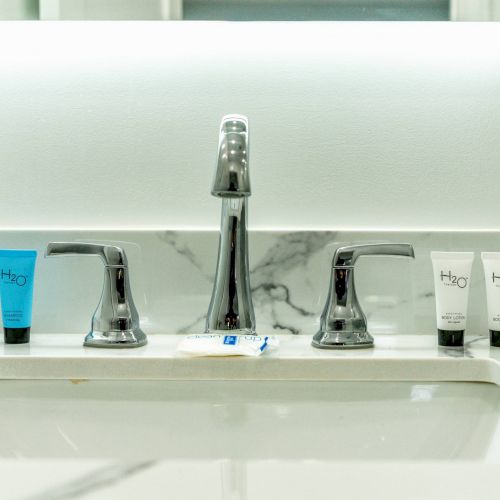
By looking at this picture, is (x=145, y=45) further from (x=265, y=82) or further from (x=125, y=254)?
(x=125, y=254)

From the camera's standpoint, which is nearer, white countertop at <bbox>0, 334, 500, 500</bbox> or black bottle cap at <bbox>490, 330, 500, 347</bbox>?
white countertop at <bbox>0, 334, 500, 500</bbox>

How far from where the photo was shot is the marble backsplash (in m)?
0.81

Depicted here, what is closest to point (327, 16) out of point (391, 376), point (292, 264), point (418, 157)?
point (418, 157)

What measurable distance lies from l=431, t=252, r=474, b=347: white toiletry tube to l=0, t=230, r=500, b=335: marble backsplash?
0.08 metres

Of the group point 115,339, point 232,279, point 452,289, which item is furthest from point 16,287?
point 452,289

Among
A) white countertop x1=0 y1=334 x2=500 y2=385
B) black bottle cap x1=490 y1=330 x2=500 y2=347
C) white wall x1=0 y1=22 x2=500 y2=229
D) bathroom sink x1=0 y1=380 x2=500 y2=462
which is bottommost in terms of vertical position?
bathroom sink x1=0 y1=380 x2=500 y2=462

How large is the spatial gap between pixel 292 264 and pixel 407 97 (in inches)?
10.7

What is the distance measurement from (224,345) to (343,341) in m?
0.14

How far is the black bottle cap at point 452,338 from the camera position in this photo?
0.73 m

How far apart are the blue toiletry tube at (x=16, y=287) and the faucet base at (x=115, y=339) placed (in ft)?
0.27

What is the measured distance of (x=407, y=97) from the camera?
0.85 m

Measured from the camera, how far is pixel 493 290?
0.73m

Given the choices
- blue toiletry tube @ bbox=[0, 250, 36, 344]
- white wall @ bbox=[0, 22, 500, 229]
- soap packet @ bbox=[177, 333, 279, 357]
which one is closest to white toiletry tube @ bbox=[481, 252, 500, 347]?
white wall @ bbox=[0, 22, 500, 229]

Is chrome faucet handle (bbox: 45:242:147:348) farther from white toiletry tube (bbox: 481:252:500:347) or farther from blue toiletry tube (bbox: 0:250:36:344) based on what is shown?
white toiletry tube (bbox: 481:252:500:347)
